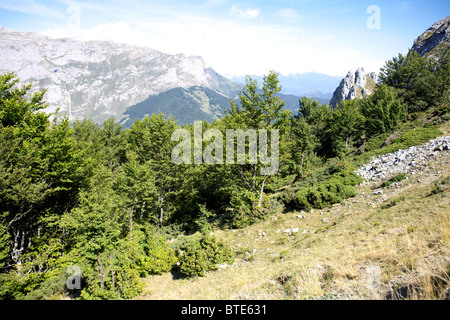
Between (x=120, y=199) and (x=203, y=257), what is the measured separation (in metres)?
8.12

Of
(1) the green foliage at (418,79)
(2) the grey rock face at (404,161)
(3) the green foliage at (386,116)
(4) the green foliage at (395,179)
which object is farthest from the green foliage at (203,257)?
(1) the green foliage at (418,79)

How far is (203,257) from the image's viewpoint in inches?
535

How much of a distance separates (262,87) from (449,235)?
16.5m

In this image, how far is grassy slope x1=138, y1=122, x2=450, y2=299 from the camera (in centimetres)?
570

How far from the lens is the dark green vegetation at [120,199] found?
1279 centimetres

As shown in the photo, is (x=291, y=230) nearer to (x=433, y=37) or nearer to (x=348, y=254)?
(x=348, y=254)

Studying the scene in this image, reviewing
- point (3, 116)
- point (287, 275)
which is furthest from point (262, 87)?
point (3, 116)

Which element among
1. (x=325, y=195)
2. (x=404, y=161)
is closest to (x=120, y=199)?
(x=325, y=195)

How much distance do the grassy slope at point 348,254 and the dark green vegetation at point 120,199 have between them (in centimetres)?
170

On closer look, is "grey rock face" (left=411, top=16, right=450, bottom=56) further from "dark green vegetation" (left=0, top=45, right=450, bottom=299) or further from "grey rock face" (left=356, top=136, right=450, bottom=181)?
"grey rock face" (left=356, top=136, right=450, bottom=181)

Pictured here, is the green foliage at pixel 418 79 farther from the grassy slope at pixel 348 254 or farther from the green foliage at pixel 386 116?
the grassy slope at pixel 348 254
